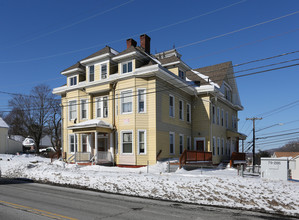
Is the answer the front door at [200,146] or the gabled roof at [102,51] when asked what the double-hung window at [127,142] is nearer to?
the gabled roof at [102,51]

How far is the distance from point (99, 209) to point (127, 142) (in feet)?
41.2

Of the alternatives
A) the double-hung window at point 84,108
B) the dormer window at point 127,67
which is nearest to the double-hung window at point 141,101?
the dormer window at point 127,67

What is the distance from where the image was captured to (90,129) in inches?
853

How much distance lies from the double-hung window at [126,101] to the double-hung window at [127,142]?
190 centimetres

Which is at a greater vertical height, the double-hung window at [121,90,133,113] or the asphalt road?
the double-hung window at [121,90,133,113]

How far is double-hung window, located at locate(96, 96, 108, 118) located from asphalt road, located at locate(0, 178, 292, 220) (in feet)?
41.3

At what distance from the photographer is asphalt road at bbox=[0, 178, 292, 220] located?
8039mm

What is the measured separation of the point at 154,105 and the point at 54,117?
3647cm

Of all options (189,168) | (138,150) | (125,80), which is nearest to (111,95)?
(125,80)

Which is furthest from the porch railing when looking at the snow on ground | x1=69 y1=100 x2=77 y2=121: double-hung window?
x1=69 y1=100 x2=77 y2=121: double-hung window

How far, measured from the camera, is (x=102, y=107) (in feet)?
78.1

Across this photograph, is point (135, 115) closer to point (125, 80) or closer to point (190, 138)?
point (125, 80)

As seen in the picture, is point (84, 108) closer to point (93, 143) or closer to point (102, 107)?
point (102, 107)

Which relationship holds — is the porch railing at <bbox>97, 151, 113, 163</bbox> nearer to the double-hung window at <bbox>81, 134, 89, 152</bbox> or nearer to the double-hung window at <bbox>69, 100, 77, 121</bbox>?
the double-hung window at <bbox>81, 134, 89, 152</bbox>
